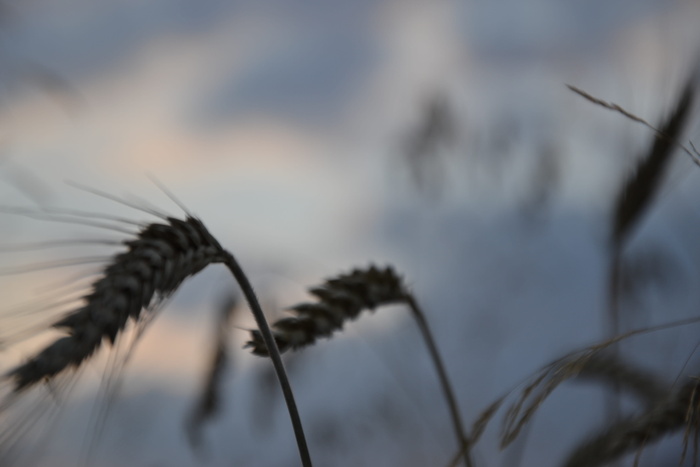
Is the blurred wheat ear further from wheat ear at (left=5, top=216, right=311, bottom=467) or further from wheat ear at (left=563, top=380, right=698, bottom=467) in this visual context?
wheat ear at (left=563, top=380, right=698, bottom=467)

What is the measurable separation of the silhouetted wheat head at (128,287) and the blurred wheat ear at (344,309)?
0.44 feet

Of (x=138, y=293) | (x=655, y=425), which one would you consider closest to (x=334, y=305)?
(x=138, y=293)

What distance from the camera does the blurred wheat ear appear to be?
2.97 feet

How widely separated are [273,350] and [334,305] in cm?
25

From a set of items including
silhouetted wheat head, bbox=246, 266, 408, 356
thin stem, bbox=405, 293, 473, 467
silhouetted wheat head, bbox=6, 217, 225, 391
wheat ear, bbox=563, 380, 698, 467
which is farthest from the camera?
thin stem, bbox=405, 293, 473, 467

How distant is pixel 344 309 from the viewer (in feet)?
3.43

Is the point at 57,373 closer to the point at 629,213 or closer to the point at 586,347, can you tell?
the point at 586,347

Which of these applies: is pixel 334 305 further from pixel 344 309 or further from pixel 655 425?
pixel 655 425

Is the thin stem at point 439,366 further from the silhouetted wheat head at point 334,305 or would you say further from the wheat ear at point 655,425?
the wheat ear at point 655,425

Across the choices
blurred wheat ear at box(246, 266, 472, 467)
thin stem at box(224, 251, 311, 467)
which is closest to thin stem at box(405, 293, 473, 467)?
blurred wheat ear at box(246, 266, 472, 467)

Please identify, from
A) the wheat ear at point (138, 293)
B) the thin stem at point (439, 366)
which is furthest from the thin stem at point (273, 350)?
the thin stem at point (439, 366)

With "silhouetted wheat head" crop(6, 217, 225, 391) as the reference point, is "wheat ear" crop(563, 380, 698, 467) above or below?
below

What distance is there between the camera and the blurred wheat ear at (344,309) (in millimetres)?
905

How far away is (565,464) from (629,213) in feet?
3.04
